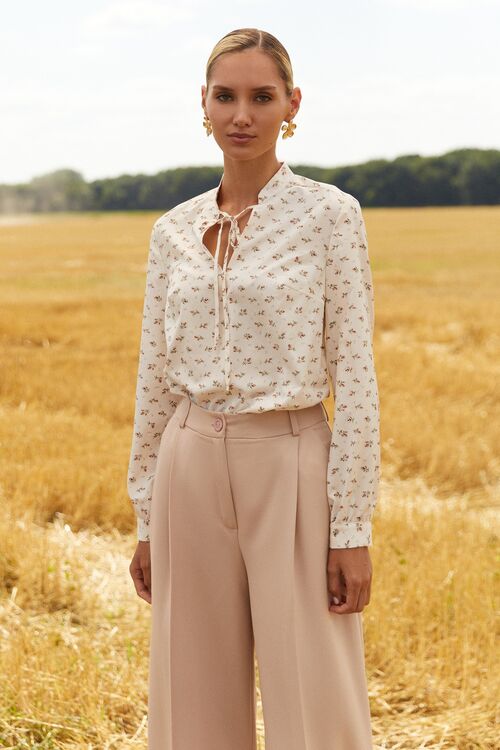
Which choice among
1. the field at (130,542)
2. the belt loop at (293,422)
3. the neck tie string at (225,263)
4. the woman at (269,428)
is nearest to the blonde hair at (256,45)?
the woman at (269,428)

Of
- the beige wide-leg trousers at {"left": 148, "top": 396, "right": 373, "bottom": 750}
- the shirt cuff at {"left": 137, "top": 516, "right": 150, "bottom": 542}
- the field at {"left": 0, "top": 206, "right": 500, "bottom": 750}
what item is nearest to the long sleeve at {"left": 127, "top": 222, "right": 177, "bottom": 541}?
the shirt cuff at {"left": 137, "top": 516, "right": 150, "bottom": 542}

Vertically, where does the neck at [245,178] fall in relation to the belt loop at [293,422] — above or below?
above

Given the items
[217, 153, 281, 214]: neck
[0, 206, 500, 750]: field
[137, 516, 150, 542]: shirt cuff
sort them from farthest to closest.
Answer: [0, 206, 500, 750]: field, [137, 516, 150, 542]: shirt cuff, [217, 153, 281, 214]: neck

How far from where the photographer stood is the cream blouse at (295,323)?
1931mm

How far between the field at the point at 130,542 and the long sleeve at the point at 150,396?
1.12m

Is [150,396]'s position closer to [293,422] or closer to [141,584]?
[293,422]

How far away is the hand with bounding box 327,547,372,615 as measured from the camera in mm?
1968

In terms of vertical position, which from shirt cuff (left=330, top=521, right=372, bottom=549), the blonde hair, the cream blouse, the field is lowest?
the field

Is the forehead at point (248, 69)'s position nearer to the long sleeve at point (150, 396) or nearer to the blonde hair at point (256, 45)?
the blonde hair at point (256, 45)

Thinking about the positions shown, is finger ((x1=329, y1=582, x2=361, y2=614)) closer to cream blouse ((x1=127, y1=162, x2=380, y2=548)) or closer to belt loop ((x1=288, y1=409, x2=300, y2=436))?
cream blouse ((x1=127, y1=162, x2=380, y2=548))

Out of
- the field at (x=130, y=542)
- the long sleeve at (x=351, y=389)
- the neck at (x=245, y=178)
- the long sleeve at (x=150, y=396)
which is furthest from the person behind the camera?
the field at (x=130, y=542)

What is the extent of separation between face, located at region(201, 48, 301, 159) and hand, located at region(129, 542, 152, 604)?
1.00 meters

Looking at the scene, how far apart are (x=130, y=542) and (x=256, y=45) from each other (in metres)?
3.51

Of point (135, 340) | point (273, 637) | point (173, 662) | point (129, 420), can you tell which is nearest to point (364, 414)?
point (273, 637)
